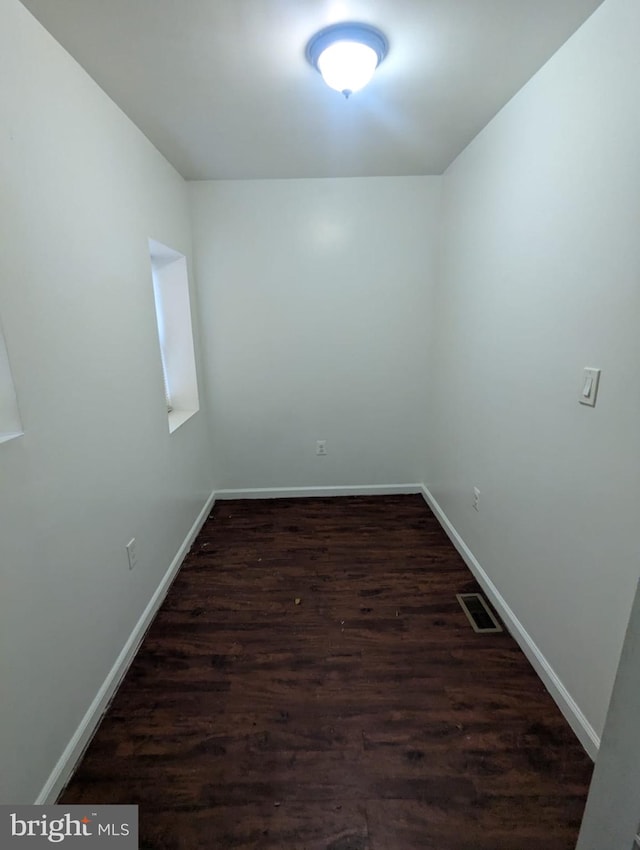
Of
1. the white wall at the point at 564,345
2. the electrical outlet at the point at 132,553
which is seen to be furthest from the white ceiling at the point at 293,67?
the electrical outlet at the point at 132,553

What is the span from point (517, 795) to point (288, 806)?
72cm

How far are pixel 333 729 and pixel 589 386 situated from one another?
1.52 metres

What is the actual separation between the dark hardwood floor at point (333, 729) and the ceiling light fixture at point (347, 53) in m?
2.32

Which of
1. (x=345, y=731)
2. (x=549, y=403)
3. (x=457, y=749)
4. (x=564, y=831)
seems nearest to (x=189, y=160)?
(x=549, y=403)

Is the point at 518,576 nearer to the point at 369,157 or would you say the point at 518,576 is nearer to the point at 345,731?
the point at 345,731

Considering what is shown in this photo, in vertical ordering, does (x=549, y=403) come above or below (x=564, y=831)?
above

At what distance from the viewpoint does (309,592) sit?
210 cm

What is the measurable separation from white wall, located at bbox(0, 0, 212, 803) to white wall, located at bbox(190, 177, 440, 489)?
2.84ft

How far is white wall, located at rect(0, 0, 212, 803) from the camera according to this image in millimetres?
1058

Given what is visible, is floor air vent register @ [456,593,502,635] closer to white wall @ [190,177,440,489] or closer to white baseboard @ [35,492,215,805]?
white wall @ [190,177,440,489]

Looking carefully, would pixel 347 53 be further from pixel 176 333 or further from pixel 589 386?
pixel 176 333

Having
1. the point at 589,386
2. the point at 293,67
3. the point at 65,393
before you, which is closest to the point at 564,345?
the point at 589,386

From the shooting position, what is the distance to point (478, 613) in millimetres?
1921

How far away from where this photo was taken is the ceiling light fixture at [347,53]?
4.17 ft
